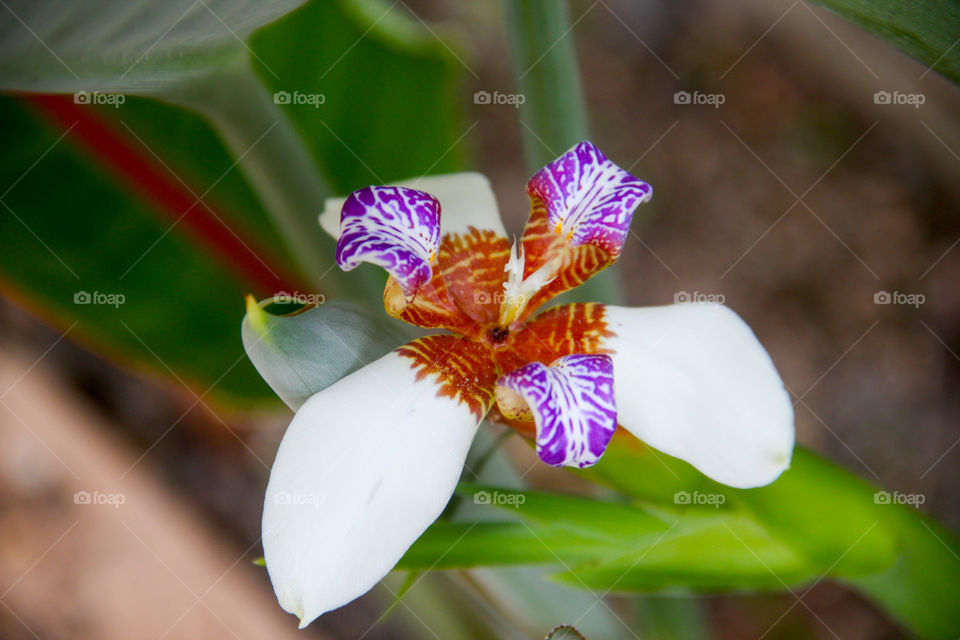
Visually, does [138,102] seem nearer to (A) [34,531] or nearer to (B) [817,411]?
(A) [34,531]

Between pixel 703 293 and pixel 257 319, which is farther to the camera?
pixel 703 293

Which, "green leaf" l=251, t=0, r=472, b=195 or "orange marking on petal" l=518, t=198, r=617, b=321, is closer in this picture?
"orange marking on petal" l=518, t=198, r=617, b=321

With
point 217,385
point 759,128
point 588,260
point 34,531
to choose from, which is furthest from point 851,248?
point 34,531

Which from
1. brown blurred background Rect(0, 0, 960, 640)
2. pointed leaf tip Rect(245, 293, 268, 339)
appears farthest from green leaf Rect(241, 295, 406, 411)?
brown blurred background Rect(0, 0, 960, 640)

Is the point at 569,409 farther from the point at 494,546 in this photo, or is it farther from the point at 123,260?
the point at 123,260

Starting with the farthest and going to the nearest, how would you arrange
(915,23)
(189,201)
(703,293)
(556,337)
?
(703,293)
(189,201)
(556,337)
(915,23)

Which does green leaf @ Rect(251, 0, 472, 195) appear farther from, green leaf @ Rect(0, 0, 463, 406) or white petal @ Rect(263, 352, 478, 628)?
white petal @ Rect(263, 352, 478, 628)

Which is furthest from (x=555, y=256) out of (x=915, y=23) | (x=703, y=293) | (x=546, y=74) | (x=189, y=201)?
(x=703, y=293)
